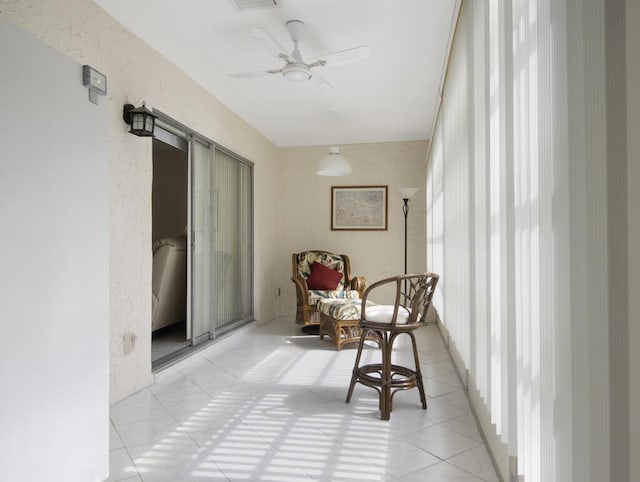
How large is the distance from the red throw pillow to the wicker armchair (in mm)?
45

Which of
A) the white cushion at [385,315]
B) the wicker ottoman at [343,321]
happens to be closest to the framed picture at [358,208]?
the wicker ottoman at [343,321]

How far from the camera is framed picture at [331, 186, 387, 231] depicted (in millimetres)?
6492

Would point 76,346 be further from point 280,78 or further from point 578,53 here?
point 280,78

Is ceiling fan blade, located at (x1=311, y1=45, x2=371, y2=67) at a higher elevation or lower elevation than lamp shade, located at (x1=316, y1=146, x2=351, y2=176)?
higher

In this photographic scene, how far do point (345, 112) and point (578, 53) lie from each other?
4.41 m

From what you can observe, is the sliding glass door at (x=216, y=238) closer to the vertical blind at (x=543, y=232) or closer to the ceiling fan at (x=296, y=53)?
the ceiling fan at (x=296, y=53)

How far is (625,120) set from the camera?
71 centimetres

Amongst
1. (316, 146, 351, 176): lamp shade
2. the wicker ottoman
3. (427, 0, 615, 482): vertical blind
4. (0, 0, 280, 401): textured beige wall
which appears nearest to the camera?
(427, 0, 615, 482): vertical blind

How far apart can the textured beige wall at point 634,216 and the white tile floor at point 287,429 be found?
148 cm

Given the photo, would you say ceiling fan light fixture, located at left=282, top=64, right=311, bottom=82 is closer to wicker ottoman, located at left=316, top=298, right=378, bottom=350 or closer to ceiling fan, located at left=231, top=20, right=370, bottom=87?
ceiling fan, located at left=231, top=20, right=370, bottom=87

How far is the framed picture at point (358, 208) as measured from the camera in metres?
6.49

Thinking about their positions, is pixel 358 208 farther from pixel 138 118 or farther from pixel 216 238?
pixel 138 118

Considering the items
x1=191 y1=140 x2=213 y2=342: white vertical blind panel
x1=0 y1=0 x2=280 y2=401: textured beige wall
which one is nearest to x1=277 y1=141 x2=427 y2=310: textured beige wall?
x1=191 y1=140 x2=213 y2=342: white vertical blind panel

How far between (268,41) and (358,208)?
3921 mm
